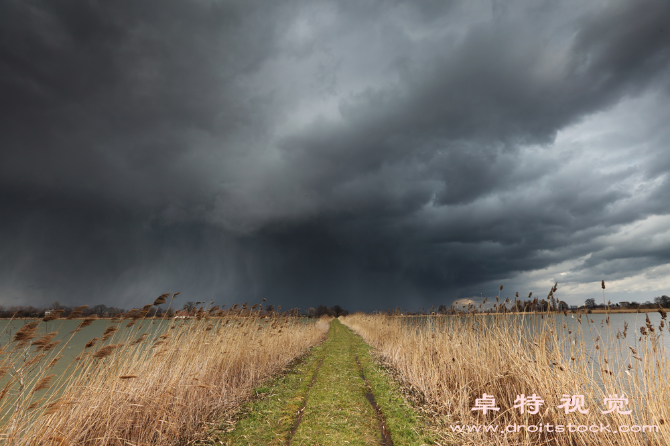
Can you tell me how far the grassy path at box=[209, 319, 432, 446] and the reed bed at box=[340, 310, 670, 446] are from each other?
2.62 ft

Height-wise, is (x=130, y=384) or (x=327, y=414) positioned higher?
(x=130, y=384)

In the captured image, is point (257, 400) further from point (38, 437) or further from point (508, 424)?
point (508, 424)

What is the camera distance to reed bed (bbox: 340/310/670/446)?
4289 millimetres

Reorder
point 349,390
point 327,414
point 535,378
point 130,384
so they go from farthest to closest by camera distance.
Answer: point 349,390, point 327,414, point 130,384, point 535,378

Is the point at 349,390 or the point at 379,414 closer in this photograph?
the point at 379,414

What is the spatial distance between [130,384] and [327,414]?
4441 millimetres

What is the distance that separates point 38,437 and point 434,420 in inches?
278

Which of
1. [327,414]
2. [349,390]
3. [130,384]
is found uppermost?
[130,384]

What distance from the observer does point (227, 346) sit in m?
9.57

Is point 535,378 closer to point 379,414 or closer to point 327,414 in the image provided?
point 379,414

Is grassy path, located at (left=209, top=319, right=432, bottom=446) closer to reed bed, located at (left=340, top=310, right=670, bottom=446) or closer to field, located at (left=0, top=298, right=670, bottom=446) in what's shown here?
field, located at (left=0, top=298, right=670, bottom=446)

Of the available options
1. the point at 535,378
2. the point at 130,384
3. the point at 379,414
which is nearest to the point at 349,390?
the point at 379,414

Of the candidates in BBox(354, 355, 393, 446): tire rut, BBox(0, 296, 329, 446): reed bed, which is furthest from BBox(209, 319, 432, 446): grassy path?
→ BBox(0, 296, 329, 446): reed bed

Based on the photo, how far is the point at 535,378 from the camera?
5.42 metres
